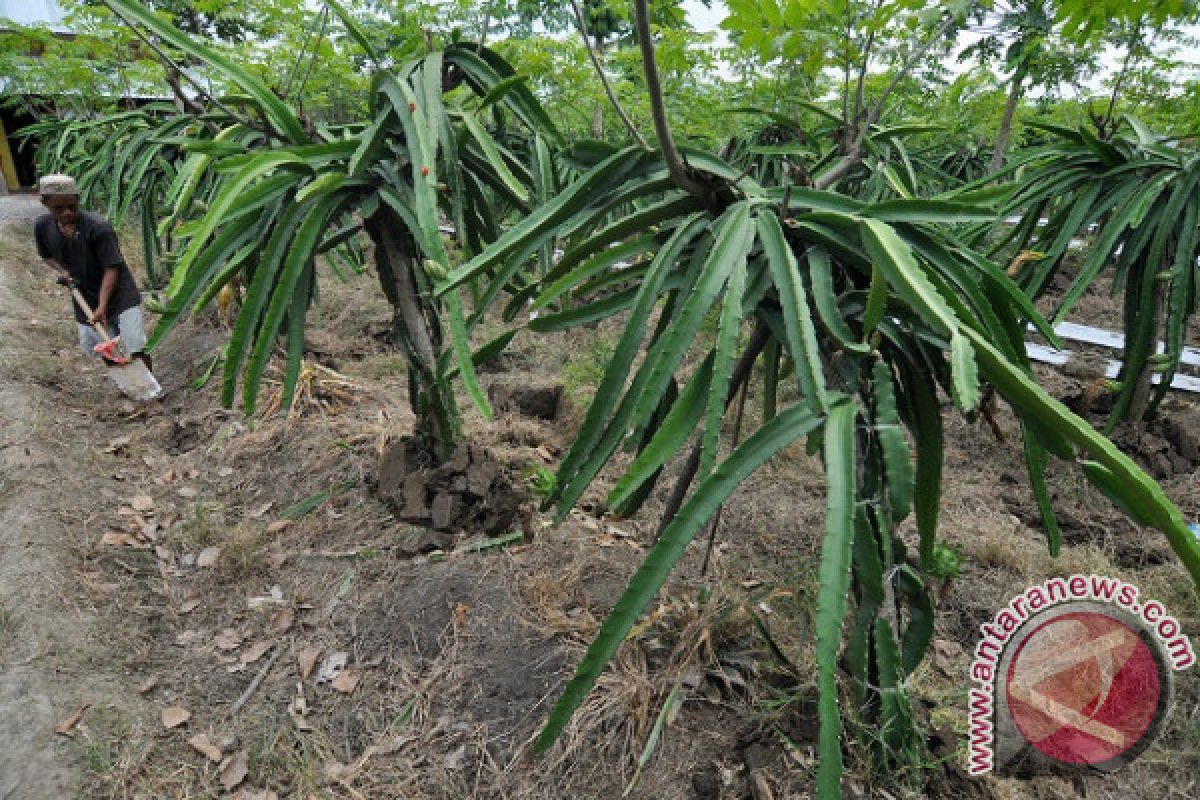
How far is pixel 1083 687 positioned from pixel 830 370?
0.72 m

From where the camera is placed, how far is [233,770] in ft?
6.08

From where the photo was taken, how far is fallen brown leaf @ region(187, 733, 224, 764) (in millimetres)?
1887

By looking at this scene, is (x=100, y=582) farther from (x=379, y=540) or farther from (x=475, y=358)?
(x=475, y=358)

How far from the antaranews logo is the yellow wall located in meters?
17.4

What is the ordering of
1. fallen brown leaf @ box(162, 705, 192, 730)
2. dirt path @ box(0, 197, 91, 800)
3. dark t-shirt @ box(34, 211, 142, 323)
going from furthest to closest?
dark t-shirt @ box(34, 211, 142, 323)
fallen brown leaf @ box(162, 705, 192, 730)
dirt path @ box(0, 197, 91, 800)

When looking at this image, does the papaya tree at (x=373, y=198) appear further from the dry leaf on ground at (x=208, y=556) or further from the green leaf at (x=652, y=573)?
the dry leaf on ground at (x=208, y=556)

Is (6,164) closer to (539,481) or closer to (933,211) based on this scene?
(539,481)

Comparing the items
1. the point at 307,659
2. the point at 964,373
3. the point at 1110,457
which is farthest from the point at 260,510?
the point at 1110,457

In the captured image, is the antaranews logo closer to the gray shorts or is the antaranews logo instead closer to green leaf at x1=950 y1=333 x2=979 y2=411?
green leaf at x1=950 y1=333 x2=979 y2=411

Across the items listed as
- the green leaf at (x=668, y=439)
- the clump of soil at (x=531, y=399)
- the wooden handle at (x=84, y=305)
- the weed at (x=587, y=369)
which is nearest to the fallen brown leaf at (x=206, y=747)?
the green leaf at (x=668, y=439)

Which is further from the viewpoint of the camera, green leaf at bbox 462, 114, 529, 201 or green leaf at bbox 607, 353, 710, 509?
green leaf at bbox 462, 114, 529, 201

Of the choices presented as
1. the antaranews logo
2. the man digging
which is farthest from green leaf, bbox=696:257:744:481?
the man digging

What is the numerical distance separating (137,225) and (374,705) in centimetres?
853

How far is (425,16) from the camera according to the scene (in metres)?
6.25
